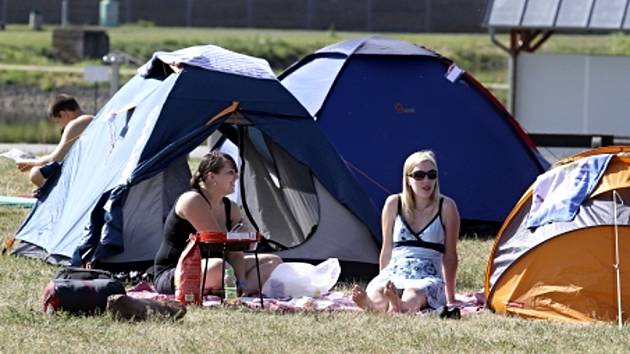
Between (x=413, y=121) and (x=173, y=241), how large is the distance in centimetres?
413

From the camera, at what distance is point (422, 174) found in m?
8.49

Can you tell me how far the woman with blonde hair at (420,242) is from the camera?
845 centimetres

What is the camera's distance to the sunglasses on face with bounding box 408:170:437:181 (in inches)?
334

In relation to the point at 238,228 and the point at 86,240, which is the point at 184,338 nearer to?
the point at 238,228

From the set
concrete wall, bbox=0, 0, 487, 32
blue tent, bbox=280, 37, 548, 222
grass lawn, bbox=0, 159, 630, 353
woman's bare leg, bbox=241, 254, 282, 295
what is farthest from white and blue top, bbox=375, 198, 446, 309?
concrete wall, bbox=0, 0, 487, 32

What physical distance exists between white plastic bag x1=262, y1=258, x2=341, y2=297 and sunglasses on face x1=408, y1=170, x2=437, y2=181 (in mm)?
910

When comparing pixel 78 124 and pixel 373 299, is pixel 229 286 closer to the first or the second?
pixel 373 299

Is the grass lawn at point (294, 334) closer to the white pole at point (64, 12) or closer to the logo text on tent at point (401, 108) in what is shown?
the logo text on tent at point (401, 108)

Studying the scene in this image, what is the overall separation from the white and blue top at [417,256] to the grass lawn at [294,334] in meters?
0.35

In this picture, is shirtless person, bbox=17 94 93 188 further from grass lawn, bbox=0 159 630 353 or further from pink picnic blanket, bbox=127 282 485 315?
grass lawn, bbox=0 159 630 353

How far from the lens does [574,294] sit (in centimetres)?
825

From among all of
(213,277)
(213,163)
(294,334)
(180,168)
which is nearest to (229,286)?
(213,277)

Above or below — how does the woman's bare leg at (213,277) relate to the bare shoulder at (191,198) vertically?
below

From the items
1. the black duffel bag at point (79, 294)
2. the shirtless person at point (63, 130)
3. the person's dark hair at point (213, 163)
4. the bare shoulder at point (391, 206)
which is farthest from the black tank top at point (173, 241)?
the shirtless person at point (63, 130)
